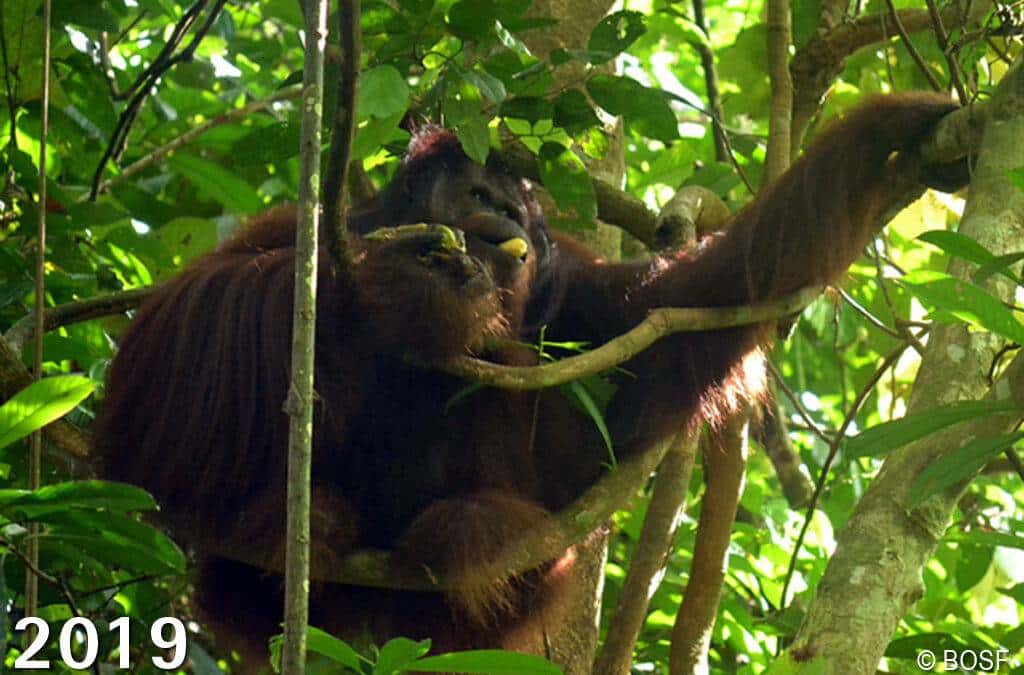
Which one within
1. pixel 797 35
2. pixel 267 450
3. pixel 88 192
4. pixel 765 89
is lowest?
pixel 267 450

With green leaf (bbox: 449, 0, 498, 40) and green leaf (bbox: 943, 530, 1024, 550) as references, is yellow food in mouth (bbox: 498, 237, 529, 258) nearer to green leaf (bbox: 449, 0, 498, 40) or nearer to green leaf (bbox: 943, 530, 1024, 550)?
green leaf (bbox: 449, 0, 498, 40)

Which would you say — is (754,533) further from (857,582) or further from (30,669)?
(30,669)

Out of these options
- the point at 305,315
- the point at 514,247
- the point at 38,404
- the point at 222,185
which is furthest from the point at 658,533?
the point at 222,185

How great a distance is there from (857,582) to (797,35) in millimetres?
1891

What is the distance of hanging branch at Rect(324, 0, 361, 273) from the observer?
2104mm

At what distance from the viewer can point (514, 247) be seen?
3.56m

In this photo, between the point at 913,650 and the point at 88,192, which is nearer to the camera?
the point at 913,650

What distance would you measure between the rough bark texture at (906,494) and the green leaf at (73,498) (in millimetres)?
1165

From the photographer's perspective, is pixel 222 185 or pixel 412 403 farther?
pixel 222 185

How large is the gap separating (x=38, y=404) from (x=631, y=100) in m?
1.51

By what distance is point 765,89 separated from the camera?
4.79 metres

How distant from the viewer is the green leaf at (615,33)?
3217mm

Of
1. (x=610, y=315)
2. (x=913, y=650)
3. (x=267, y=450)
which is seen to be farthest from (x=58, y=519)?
(x=913, y=650)

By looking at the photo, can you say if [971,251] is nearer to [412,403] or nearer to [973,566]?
[412,403]
